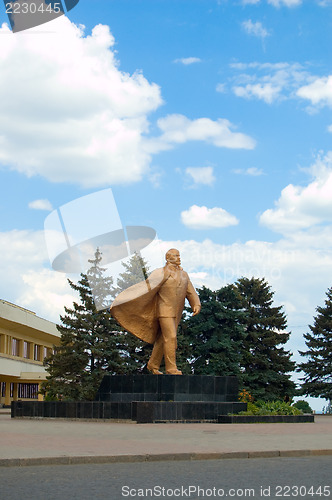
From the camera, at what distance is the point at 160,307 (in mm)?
19078

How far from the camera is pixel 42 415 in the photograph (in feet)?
63.4

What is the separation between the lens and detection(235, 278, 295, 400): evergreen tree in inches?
1431

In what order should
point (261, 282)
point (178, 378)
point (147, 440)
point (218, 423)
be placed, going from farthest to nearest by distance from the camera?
point (261, 282) → point (178, 378) → point (218, 423) → point (147, 440)

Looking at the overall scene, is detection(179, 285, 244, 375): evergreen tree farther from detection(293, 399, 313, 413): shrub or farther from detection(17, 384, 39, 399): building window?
detection(17, 384, 39, 399): building window

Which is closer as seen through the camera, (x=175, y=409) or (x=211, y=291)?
(x=175, y=409)

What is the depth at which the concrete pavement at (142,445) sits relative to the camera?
28.5 ft

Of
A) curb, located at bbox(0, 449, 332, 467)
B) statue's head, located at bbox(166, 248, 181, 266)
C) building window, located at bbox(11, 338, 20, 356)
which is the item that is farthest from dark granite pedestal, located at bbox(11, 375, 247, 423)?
building window, located at bbox(11, 338, 20, 356)

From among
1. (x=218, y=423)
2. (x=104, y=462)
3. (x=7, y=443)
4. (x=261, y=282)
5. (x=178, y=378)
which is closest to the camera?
(x=104, y=462)

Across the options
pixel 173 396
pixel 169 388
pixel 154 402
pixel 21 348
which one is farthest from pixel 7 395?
pixel 154 402

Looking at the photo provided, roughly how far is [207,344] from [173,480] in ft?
89.1

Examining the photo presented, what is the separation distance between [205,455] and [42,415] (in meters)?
11.2

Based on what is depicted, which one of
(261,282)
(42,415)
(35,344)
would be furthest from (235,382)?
(35,344)

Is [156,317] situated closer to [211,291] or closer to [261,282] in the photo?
[211,291]

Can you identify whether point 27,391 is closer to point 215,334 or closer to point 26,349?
point 26,349
